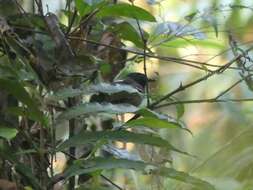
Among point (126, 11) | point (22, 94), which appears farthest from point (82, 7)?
point (22, 94)

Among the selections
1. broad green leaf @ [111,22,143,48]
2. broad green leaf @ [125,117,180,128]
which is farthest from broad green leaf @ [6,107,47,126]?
broad green leaf @ [111,22,143,48]

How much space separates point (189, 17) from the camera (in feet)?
3.16

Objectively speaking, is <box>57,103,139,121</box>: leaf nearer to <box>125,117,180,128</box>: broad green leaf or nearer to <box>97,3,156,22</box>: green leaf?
<box>125,117,180,128</box>: broad green leaf

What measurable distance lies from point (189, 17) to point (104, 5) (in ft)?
0.79

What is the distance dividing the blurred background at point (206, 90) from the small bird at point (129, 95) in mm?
55

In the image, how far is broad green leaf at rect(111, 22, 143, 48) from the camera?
0.89 meters

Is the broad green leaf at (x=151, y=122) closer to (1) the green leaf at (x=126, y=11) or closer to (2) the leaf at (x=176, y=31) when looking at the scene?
(1) the green leaf at (x=126, y=11)

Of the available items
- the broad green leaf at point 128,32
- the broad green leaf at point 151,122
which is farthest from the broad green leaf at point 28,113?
the broad green leaf at point 128,32

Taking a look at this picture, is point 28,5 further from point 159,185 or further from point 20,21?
point 159,185

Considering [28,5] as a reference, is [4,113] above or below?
below

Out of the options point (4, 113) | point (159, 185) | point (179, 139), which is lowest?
point (179, 139)

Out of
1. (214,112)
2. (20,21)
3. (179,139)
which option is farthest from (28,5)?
(214,112)

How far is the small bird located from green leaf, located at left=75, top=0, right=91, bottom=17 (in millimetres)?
117

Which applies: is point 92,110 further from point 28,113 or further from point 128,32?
point 128,32
